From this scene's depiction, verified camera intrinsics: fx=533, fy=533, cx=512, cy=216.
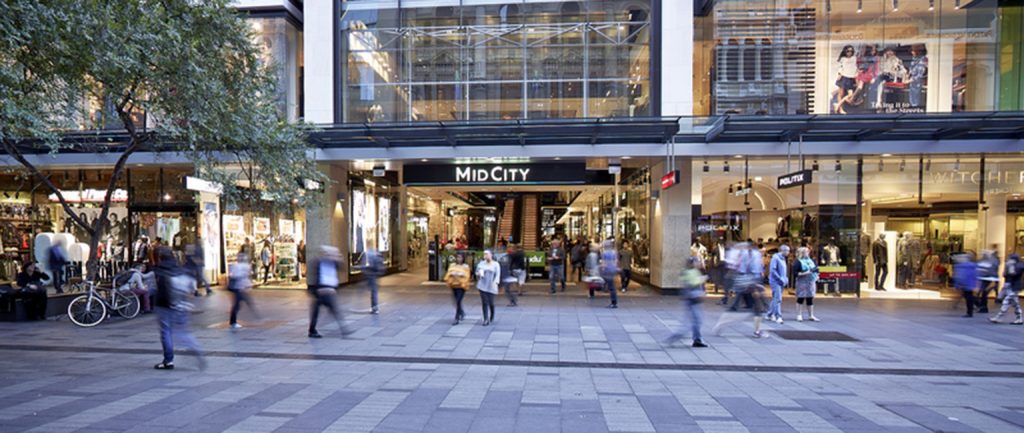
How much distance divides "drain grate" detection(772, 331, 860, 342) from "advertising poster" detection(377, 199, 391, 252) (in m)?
15.1

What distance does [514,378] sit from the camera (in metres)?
7.04

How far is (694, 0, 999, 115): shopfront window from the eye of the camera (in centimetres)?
1491

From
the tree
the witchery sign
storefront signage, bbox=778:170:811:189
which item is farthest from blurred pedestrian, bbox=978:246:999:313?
the tree

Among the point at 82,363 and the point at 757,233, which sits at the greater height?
the point at 757,233

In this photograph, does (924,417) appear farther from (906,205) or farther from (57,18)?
(906,205)

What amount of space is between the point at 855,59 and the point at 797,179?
587cm

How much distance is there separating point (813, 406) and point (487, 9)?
1403 cm

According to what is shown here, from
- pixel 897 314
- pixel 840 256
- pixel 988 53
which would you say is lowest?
pixel 897 314

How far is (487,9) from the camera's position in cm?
1634

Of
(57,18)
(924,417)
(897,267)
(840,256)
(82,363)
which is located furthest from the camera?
(897,267)

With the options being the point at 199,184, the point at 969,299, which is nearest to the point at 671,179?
the point at 969,299

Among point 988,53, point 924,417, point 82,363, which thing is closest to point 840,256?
→ point 988,53

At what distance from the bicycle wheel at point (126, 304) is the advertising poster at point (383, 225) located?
31.8ft

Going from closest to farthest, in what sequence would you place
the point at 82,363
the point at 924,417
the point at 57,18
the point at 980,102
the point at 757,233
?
1. the point at 924,417
2. the point at 57,18
3. the point at 82,363
4. the point at 980,102
5. the point at 757,233
